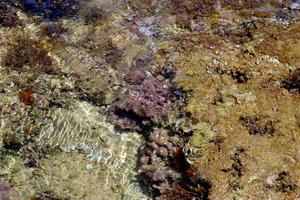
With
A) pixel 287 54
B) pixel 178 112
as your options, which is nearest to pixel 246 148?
pixel 178 112

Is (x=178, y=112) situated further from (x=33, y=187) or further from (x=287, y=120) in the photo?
(x=33, y=187)

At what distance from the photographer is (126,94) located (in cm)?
644

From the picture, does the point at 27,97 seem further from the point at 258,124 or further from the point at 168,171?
the point at 258,124

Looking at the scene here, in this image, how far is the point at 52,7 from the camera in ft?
27.0

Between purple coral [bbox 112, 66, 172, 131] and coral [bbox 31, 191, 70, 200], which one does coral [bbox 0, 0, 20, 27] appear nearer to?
purple coral [bbox 112, 66, 172, 131]

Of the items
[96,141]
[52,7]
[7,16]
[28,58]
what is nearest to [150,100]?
[96,141]

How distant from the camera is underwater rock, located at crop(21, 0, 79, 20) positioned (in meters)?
8.06

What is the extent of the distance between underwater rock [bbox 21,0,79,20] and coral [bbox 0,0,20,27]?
32 centimetres

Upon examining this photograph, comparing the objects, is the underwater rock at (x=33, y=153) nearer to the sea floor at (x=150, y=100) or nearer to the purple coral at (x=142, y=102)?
the sea floor at (x=150, y=100)

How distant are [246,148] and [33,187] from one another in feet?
11.1

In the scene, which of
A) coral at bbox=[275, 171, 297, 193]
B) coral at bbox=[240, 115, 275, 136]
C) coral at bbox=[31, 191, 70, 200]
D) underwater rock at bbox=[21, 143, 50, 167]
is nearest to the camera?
coral at bbox=[275, 171, 297, 193]

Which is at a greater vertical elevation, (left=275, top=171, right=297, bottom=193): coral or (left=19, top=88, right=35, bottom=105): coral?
(left=275, top=171, right=297, bottom=193): coral

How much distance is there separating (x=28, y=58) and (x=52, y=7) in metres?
1.65

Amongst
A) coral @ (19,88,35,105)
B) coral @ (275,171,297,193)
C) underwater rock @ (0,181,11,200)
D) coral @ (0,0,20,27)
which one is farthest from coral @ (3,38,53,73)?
coral @ (275,171,297,193)
